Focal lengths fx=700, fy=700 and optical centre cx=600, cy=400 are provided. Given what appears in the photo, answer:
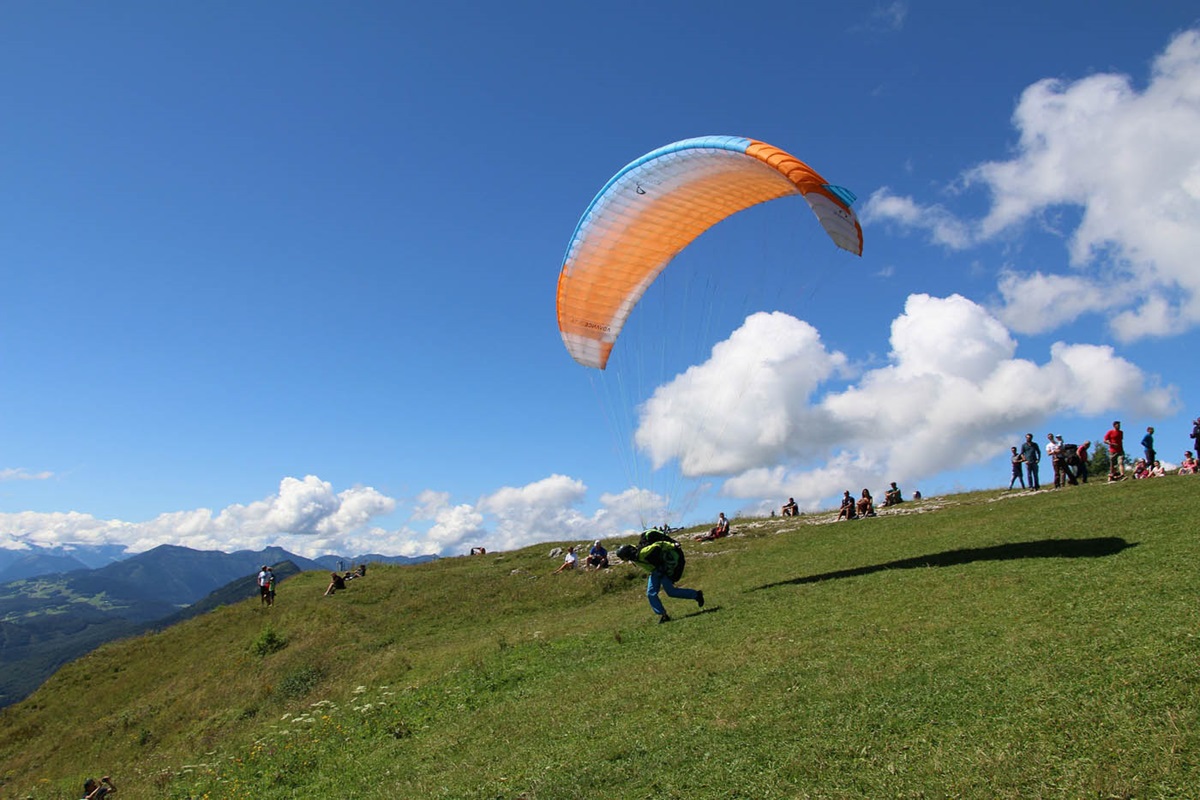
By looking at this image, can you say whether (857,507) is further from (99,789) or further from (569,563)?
(99,789)

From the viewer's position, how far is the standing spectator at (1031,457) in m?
26.4

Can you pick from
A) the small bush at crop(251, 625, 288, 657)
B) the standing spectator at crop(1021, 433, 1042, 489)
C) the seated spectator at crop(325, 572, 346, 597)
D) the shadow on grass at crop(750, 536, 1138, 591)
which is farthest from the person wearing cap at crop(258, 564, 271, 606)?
the standing spectator at crop(1021, 433, 1042, 489)

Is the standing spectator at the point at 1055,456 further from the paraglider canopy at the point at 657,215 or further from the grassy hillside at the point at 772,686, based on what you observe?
the paraglider canopy at the point at 657,215

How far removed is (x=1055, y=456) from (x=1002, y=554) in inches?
516

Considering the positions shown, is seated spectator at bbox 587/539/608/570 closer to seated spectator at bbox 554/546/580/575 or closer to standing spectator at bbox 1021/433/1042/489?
seated spectator at bbox 554/546/580/575

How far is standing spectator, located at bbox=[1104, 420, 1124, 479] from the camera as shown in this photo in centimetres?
2377

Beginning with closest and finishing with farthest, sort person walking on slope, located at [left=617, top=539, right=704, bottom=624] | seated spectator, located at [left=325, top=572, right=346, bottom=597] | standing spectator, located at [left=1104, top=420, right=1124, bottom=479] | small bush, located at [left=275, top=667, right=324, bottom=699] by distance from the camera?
person walking on slope, located at [left=617, top=539, right=704, bottom=624], small bush, located at [left=275, top=667, right=324, bottom=699], standing spectator, located at [left=1104, top=420, right=1124, bottom=479], seated spectator, located at [left=325, top=572, right=346, bottom=597]

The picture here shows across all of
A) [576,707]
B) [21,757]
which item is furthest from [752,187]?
[21,757]

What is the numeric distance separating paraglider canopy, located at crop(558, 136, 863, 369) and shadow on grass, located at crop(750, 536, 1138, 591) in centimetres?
717

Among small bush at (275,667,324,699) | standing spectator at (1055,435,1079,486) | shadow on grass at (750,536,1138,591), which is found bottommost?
small bush at (275,667,324,699)

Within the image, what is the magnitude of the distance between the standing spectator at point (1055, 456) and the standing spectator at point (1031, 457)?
639 mm

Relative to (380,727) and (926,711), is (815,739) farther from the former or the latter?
(380,727)

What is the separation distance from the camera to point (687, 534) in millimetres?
34406

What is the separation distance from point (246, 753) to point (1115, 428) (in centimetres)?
2712
